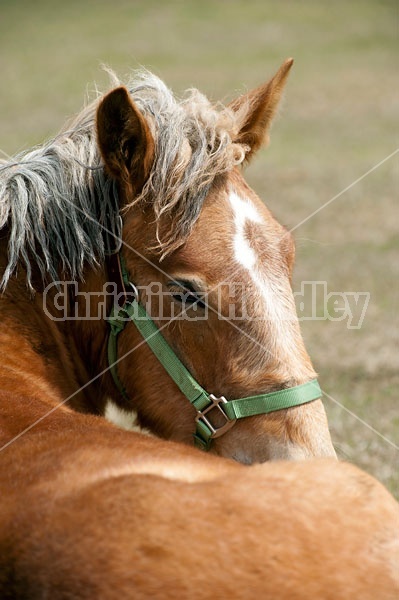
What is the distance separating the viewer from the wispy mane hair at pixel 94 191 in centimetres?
350

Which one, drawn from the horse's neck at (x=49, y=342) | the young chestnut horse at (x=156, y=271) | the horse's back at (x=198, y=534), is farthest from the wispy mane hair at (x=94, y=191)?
the horse's back at (x=198, y=534)

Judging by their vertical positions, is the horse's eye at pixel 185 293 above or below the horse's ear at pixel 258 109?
below

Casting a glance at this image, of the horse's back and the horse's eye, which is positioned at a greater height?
the horse's eye

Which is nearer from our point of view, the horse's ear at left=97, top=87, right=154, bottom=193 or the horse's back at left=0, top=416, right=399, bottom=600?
the horse's back at left=0, top=416, right=399, bottom=600

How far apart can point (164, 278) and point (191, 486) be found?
4.49 feet

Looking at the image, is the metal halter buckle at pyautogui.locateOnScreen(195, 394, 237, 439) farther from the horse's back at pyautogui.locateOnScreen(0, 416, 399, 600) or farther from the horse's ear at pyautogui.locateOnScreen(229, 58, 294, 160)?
the horse's ear at pyautogui.locateOnScreen(229, 58, 294, 160)

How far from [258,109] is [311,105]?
21208 mm

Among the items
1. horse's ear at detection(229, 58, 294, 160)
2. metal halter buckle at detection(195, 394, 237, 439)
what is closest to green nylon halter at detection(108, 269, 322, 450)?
metal halter buckle at detection(195, 394, 237, 439)

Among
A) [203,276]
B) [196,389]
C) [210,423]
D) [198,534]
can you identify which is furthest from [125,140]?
[198,534]

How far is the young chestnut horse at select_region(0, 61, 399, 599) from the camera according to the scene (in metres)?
2.22

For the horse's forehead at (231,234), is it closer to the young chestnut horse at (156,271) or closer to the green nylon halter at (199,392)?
the young chestnut horse at (156,271)

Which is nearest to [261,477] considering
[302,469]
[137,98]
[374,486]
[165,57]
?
[302,469]

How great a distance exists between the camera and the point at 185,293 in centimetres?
343

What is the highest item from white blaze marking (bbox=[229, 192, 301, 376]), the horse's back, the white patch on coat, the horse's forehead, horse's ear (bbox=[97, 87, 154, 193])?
horse's ear (bbox=[97, 87, 154, 193])
